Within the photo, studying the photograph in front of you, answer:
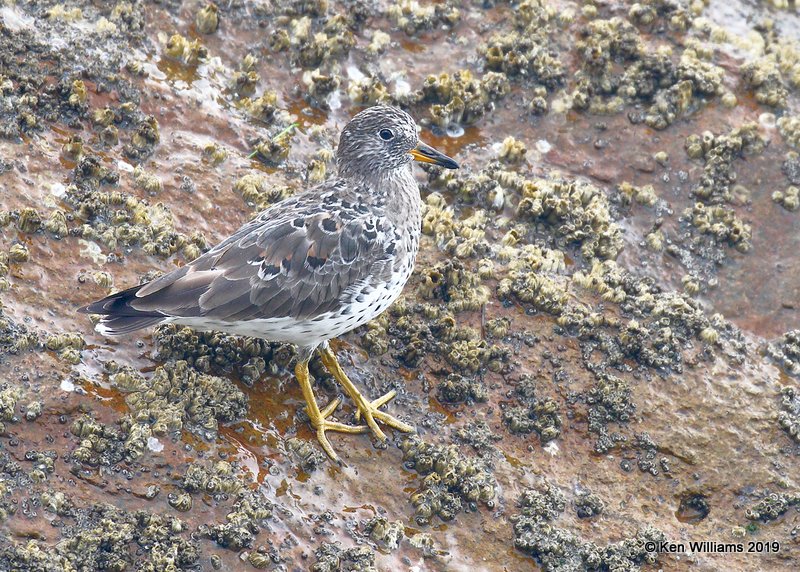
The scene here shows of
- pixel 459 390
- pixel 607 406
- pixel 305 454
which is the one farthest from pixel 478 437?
pixel 305 454

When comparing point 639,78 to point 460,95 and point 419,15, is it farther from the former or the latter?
point 419,15

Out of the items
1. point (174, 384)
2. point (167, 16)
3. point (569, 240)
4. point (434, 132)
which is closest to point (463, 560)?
point (174, 384)

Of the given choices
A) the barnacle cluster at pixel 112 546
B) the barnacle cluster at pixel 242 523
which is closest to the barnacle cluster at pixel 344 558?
the barnacle cluster at pixel 242 523

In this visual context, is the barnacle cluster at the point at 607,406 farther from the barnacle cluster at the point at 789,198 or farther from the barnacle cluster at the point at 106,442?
the barnacle cluster at the point at 106,442

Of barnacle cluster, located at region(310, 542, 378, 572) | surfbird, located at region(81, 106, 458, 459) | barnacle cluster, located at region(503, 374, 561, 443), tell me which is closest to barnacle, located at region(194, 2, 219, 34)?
surfbird, located at region(81, 106, 458, 459)

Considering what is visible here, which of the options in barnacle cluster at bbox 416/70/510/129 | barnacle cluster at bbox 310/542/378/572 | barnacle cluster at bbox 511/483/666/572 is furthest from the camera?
barnacle cluster at bbox 416/70/510/129

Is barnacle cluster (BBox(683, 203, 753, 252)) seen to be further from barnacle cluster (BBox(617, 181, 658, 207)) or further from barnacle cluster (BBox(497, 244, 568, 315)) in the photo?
barnacle cluster (BBox(497, 244, 568, 315))
